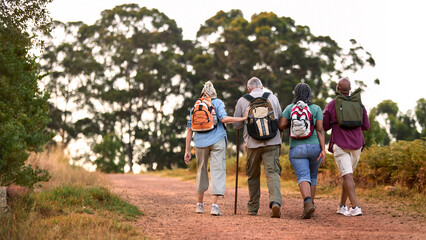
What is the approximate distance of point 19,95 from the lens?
33.0 feet

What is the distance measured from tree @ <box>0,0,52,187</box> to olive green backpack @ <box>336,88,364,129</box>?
5.27 m

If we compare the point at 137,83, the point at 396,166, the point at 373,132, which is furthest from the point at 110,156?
the point at 396,166

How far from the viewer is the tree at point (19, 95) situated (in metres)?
8.98

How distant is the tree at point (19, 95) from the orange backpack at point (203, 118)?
3104mm

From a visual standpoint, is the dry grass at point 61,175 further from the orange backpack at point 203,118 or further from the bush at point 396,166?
the bush at point 396,166

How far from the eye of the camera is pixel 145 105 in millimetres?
36844

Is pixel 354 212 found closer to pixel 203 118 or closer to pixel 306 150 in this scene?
pixel 306 150

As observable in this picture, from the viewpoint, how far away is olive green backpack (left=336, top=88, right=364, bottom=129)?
Result: 24.3 feet

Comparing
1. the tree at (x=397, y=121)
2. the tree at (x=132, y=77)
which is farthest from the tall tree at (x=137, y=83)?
the tree at (x=397, y=121)

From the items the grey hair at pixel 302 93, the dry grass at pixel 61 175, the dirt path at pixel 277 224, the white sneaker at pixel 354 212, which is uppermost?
the grey hair at pixel 302 93

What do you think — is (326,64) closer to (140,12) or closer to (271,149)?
(140,12)

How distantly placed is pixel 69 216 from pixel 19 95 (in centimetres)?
453

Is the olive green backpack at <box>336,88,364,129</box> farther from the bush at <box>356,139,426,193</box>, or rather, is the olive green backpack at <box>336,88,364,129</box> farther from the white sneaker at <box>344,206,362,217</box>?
the bush at <box>356,139,426,193</box>

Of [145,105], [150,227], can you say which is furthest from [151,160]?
[150,227]
